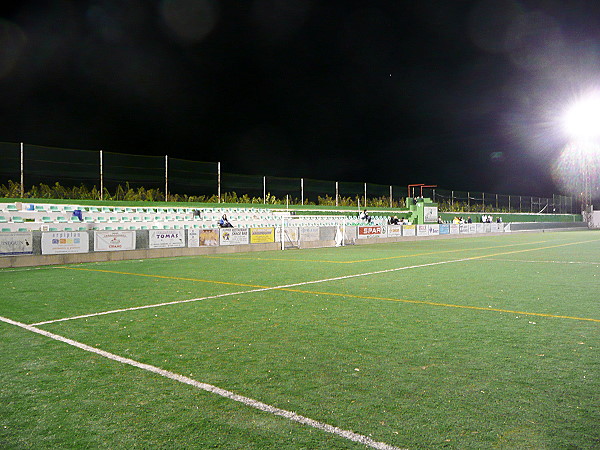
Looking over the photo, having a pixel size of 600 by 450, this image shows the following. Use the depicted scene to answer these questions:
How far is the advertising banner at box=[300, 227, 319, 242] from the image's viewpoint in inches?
1041

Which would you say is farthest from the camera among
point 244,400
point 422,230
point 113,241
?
point 422,230

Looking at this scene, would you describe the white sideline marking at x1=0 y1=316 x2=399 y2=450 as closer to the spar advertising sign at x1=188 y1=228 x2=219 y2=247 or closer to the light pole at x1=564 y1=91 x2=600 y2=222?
the spar advertising sign at x1=188 y1=228 x2=219 y2=247

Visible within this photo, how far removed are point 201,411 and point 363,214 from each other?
1418 inches

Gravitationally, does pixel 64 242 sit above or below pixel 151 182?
below

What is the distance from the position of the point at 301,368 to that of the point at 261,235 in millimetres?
19776

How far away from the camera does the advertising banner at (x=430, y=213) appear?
149 feet

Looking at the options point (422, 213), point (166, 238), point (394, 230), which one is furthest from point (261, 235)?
point (422, 213)

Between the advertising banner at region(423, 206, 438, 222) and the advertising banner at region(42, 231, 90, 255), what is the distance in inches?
1326

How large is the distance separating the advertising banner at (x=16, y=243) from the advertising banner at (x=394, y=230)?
2240 centimetres

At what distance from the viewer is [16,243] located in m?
16.2

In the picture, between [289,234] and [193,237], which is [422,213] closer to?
[289,234]

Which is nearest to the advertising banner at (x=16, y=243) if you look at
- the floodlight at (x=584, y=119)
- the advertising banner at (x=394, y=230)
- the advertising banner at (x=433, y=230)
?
the advertising banner at (x=394, y=230)

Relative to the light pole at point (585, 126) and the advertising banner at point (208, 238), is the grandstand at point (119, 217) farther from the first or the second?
the light pole at point (585, 126)

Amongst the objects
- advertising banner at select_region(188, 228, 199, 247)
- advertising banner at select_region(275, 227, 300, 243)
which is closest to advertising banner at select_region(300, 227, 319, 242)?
advertising banner at select_region(275, 227, 300, 243)
